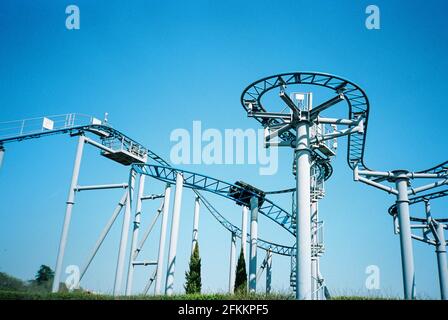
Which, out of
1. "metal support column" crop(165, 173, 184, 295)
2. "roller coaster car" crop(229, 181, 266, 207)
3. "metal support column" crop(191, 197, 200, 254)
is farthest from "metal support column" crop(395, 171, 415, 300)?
"metal support column" crop(191, 197, 200, 254)

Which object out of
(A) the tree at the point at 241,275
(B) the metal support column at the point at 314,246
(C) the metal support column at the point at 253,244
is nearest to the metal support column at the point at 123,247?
(A) the tree at the point at 241,275

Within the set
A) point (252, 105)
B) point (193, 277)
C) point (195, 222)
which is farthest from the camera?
point (195, 222)

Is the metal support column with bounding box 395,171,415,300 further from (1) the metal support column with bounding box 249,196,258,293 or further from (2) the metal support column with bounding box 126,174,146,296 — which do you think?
(2) the metal support column with bounding box 126,174,146,296

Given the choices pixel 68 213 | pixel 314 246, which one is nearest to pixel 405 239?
pixel 314 246

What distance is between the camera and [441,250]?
1004 inches

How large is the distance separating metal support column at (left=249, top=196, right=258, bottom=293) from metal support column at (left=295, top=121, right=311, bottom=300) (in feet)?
24.0

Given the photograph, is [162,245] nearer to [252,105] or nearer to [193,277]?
[193,277]

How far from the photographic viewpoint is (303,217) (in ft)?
50.2

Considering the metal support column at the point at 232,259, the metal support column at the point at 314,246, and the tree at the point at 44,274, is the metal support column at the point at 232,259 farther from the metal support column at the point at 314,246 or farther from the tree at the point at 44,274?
the tree at the point at 44,274

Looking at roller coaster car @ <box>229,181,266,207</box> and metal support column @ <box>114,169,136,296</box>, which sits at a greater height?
roller coaster car @ <box>229,181,266,207</box>

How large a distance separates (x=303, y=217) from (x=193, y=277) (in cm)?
829

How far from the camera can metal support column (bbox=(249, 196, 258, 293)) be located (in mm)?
22703
